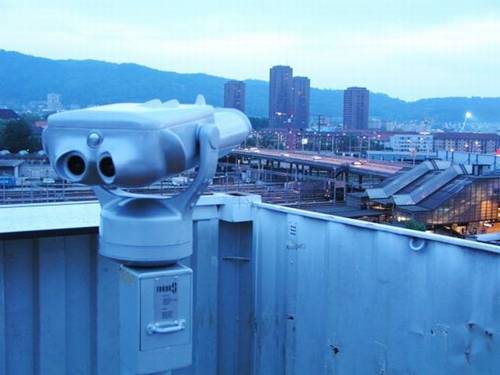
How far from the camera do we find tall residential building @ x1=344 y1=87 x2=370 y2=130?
14250 centimetres

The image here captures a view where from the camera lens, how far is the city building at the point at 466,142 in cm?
8881

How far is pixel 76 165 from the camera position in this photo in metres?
1.61

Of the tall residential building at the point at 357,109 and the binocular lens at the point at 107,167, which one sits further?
the tall residential building at the point at 357,109

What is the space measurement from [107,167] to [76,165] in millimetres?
121

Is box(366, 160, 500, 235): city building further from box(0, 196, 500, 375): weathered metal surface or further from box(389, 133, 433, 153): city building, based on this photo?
box(389, 133, 433, 153): city building

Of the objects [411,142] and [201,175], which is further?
[411,142]

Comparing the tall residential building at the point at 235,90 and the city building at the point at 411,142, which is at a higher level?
the tall residential building at the point at 235,90

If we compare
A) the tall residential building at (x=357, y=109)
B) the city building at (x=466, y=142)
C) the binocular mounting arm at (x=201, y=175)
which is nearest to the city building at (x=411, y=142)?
the city building at (x=466, y=142)

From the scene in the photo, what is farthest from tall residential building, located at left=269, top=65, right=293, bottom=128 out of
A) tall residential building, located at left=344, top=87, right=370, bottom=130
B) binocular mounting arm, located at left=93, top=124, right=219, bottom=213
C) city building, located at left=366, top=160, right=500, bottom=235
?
binocular mounting arm, located at left=93, top=124, right=219, bottom=213

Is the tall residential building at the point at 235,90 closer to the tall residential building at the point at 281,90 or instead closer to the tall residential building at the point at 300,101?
the tall residential building at the point at 281,90

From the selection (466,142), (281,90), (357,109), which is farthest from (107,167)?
(357,109)

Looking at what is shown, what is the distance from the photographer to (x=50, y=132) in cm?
164

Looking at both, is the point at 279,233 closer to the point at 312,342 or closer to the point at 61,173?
the point at 312,342

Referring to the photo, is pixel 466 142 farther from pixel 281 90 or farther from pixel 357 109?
pixel 357 109
